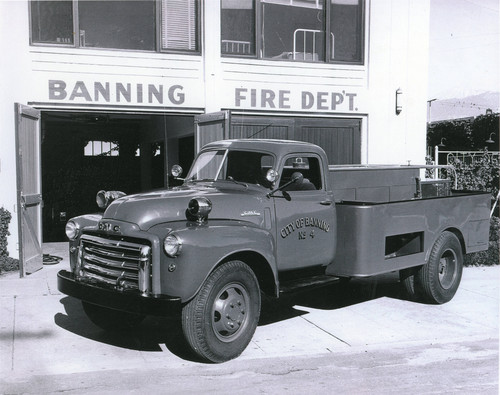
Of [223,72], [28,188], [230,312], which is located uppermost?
[223,72]

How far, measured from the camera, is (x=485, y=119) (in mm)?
41969

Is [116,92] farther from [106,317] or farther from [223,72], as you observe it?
[106,317]

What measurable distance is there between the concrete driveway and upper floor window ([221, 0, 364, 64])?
5.70 metres

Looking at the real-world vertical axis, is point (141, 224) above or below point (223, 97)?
below

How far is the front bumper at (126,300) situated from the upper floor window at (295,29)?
23.4ft

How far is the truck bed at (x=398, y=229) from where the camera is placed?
663 cm

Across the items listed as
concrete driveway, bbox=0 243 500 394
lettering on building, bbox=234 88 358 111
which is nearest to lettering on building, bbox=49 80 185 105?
lettering on building, bbox=234 88 358 111

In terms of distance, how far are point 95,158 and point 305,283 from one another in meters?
13.0

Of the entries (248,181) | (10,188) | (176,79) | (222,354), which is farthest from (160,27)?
(222,354)

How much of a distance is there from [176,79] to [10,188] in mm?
3536

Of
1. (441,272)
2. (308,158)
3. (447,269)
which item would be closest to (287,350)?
(308,158)

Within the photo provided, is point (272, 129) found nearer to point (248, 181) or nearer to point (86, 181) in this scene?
point (248, 181)

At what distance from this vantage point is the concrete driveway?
4.96 metres

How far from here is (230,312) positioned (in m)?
5.50
